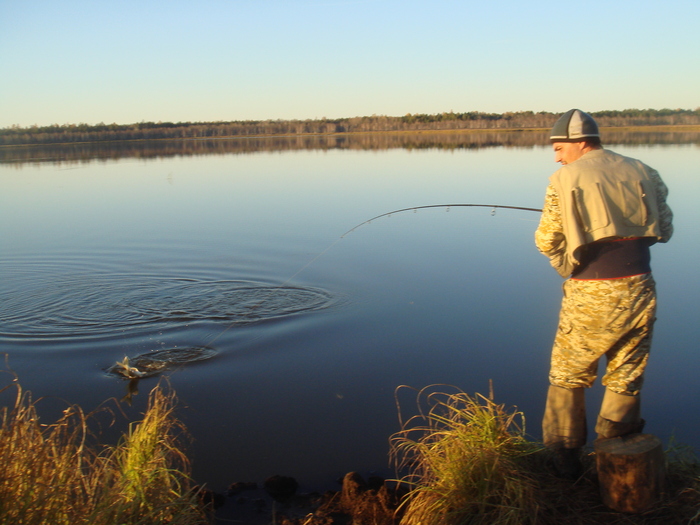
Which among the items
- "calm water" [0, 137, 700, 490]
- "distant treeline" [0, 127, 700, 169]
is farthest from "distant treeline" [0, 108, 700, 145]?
"calm water" [0, 137, 700, 490]

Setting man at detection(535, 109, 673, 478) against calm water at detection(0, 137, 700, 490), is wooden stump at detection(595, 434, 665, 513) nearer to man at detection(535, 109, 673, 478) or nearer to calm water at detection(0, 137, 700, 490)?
man at detection(535, 109, 673, 478)

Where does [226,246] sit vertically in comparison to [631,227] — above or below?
below

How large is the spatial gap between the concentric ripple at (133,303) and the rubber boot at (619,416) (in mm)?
4454

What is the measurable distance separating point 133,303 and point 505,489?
5.90 metres

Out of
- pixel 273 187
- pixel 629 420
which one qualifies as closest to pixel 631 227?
pixel 629 420

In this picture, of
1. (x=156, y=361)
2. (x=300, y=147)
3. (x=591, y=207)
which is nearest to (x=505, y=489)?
(x=591, y=207)

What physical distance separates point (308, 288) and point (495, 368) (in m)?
3.37

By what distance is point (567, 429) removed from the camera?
11.2 feet

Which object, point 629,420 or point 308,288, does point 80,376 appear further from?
point 629,420

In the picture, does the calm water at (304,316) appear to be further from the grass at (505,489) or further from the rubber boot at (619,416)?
the rubber boot at (619,416)

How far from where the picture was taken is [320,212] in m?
14.9

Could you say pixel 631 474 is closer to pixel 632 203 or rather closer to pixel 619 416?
pixel 619 416

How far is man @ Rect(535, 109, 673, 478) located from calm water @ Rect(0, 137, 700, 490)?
50.6 inches

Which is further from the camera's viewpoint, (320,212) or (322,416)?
(320,212)
